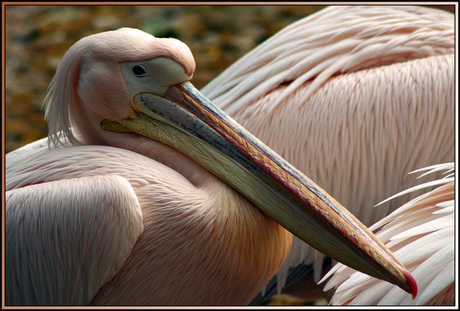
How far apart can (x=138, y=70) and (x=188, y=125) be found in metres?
0.18

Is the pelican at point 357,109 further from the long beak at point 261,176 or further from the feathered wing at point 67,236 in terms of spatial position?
the feathered wing at point 67,236

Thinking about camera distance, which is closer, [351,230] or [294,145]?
[351,230]

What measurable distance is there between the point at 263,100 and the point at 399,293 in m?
0.93

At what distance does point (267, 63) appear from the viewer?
2428 mm

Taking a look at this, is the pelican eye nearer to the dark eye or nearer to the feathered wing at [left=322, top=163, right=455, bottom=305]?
the dark eye

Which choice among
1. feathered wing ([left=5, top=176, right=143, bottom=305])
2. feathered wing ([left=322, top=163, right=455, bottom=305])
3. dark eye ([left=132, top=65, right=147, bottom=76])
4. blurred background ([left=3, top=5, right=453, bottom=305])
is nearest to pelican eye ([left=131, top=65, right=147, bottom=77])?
dark eye ([left=132, top=65, right=147, bottom=76])

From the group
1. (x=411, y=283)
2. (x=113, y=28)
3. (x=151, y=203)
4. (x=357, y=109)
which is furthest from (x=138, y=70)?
(x=113, y=28)

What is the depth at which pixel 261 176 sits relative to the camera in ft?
5.08

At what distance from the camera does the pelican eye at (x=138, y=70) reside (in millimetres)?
1572

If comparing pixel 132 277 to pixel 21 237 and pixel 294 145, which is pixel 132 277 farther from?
pixel 294 145

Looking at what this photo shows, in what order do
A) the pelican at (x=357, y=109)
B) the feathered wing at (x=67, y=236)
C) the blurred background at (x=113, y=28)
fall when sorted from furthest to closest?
the blurred background at (x=113, y=28), the pelican at (x=357, y=109), the feathered wing at (x=67, y=236)

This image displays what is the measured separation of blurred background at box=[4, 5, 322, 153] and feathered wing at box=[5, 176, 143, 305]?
2606 millimetres

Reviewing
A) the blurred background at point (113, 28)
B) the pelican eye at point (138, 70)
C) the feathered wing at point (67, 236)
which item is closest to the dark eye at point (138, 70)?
the pelican eye at point (138, 70)

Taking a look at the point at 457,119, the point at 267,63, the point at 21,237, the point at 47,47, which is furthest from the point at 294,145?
the point at 47,47
